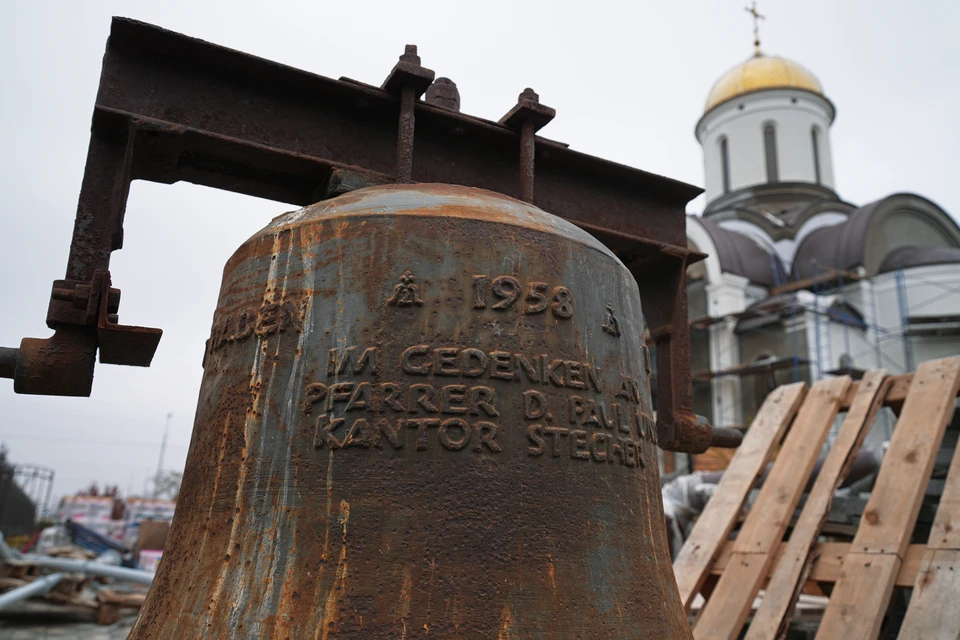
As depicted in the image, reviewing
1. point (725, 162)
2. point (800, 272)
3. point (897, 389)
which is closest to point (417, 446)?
point (897, 389)

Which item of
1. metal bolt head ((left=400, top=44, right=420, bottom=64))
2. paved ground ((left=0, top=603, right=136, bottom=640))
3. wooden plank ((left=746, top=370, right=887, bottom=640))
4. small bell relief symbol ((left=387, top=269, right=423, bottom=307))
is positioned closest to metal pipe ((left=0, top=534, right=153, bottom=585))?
paved ground ((left=0, top=603, right=136, bottom=640))

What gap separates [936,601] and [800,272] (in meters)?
20.8

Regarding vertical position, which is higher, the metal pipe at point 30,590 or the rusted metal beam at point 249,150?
the rusted metal beam at point 249,150

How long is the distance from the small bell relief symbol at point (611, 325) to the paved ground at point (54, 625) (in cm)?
815

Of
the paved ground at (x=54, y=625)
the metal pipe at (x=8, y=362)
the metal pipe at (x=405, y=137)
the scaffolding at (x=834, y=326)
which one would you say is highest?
the scaffolding at (x=834, y=326)

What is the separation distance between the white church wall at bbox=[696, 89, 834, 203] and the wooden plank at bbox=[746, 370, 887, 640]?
2258cm

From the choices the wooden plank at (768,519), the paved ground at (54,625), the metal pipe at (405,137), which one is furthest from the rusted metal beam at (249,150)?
the paved ground at (54,625)

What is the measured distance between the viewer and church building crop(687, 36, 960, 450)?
20328 millimetres

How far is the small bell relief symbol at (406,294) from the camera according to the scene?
2.07 m

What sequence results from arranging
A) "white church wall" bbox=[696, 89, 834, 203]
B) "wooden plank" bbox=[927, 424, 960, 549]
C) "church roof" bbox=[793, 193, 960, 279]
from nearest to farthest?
"wooden plank" bbox=[927, 424, 960, 549] < "church roof" bbox=[793, 193, 960, 279] < "white church wall" bbox=[696, 89, 834, 203]

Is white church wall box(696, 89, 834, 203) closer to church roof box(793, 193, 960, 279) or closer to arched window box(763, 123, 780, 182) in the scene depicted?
arched window box(763, 123, 780, 182)

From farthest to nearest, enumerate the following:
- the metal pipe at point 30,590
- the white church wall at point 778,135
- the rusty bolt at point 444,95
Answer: the white church wall at point 778,135 < the metal pipe at point 30,590 < the rusty bolt at point 444,95

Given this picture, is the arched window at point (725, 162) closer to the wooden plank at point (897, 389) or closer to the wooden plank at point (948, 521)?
the wooden plank at point (897, 389)

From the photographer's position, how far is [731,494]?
5539 millimetres
